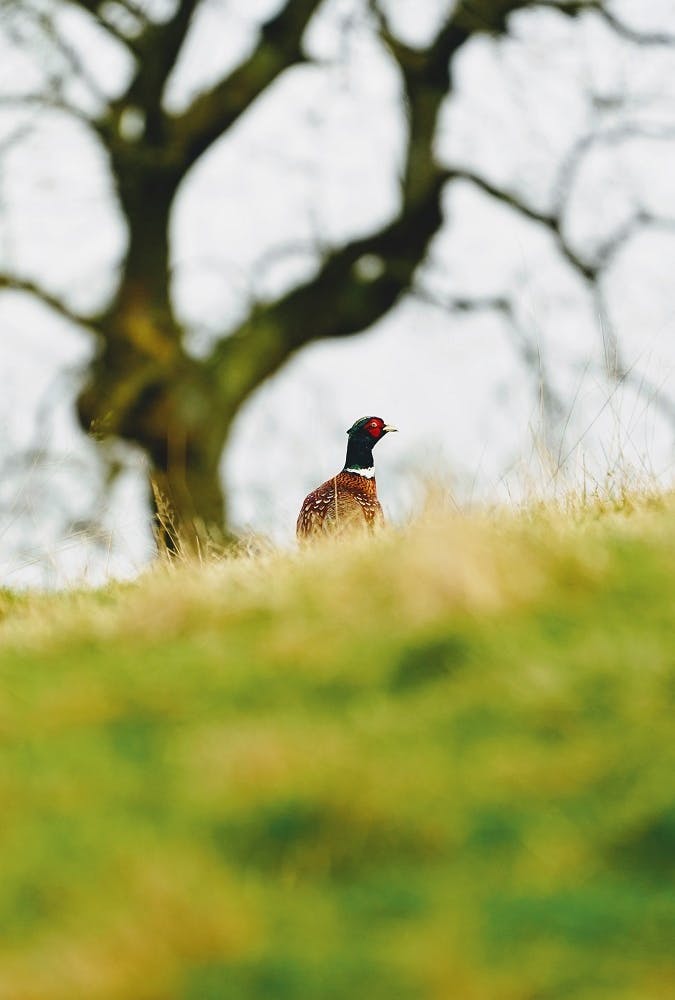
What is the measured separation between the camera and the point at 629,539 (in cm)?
425

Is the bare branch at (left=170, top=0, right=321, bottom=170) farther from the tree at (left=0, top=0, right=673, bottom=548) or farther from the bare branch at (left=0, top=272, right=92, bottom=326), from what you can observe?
the bare branch at (left=0, top=272, right=92, bottom=326)

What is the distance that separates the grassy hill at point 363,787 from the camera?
7.04 feet

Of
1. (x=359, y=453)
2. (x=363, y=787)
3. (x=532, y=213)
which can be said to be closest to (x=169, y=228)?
(x=532, y=213)

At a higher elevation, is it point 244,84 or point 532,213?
point 244,84

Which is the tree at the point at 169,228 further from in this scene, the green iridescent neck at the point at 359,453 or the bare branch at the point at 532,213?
the green iridescent neck at the point at 359,453

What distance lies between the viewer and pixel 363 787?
2.64 meters

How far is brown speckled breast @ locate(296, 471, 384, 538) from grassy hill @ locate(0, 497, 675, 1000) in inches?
91.0

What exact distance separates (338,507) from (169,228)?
17.3 feet

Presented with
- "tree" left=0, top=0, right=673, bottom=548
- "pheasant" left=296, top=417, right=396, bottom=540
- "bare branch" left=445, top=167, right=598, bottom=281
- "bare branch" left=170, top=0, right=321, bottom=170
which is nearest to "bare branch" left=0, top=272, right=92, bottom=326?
"tree" left=0, top=0, right=673, bottom=548

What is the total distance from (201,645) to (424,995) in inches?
69.4

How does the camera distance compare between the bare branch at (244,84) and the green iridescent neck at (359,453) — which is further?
the bare branch at (244,84)

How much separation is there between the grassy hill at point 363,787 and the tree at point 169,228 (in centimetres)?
672

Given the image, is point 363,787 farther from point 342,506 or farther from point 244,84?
point 244,84

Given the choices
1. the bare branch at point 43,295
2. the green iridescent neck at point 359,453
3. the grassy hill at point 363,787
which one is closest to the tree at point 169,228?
the bare branch at point 43,295
